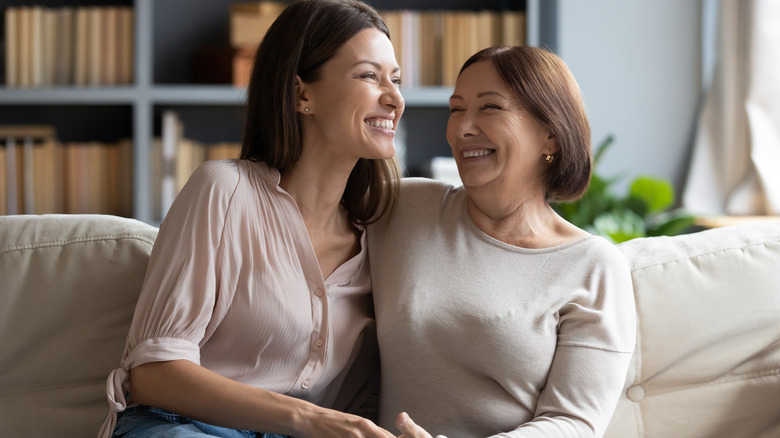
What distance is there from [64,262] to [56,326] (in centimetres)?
12

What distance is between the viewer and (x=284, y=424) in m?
1.30

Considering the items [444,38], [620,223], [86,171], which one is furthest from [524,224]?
[86,171]

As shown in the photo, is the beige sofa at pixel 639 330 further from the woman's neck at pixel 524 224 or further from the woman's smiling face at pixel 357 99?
the woman's smiling face at pixel 357 99

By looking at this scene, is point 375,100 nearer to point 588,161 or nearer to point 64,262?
point 588,161

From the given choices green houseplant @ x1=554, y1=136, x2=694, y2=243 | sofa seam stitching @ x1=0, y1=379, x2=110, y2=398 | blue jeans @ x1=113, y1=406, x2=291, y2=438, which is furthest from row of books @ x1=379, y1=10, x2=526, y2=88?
blue jeans @ x1=113, y1=406, x2=291, y2=438

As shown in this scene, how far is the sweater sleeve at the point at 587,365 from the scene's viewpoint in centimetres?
134

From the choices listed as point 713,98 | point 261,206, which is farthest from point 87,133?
point 713,98

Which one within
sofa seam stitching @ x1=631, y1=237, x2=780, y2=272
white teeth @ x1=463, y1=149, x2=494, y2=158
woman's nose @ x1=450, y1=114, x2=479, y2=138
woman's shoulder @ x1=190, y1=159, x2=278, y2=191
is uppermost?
woman's nose @ x1=450, y1=114, x2=479, y2=138

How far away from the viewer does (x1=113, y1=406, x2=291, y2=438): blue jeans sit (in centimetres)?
131

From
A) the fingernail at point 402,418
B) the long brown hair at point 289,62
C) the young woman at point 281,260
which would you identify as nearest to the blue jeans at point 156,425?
the young woman at point 281,260

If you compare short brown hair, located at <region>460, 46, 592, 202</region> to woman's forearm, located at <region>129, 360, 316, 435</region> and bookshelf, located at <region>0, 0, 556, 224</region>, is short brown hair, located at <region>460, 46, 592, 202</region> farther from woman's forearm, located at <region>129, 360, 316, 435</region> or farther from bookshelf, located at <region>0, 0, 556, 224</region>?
bookshelf, located at <region>0, 0, 556, 224</region>

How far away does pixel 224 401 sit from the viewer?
51.6 inches

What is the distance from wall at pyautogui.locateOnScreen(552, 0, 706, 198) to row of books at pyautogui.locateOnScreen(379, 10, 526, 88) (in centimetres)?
21

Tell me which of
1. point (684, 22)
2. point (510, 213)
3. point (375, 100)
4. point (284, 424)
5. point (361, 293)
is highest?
point (684, 22)
